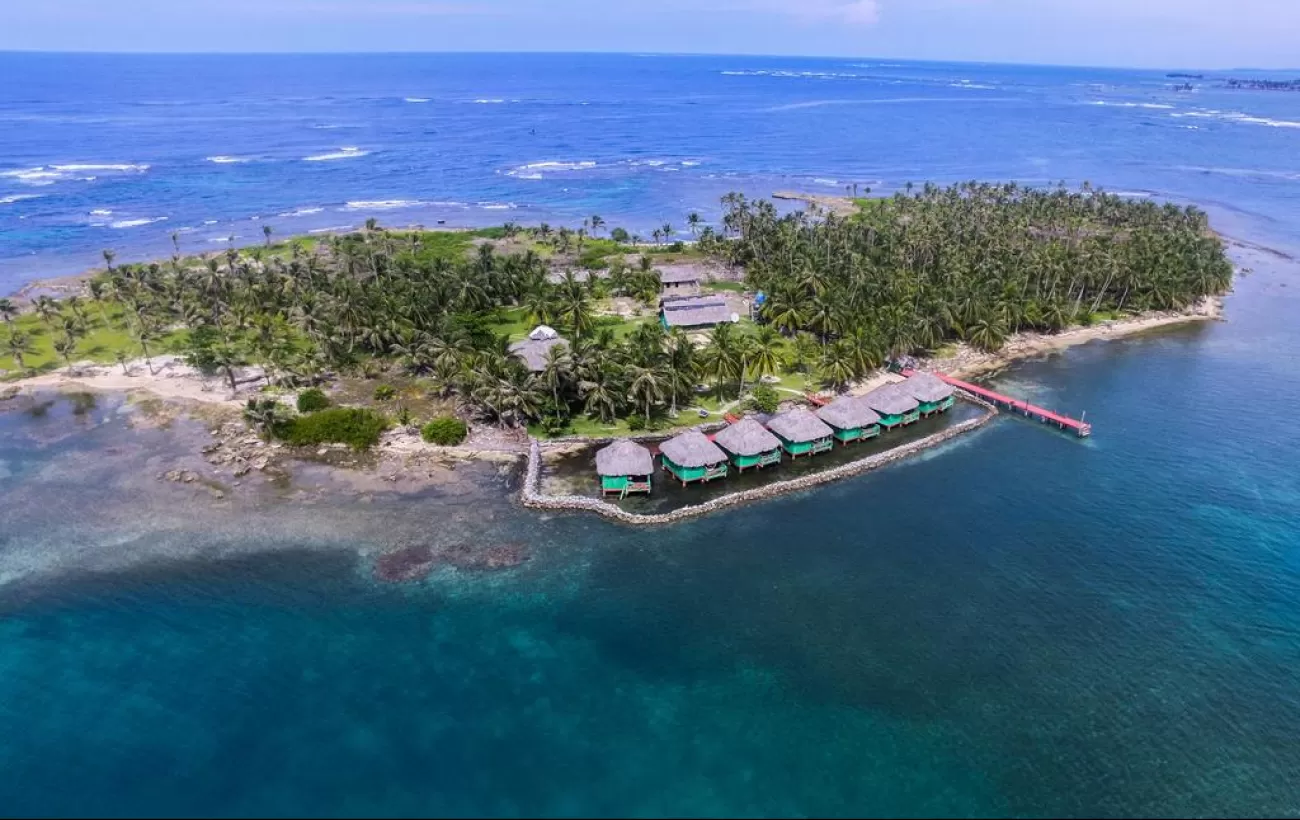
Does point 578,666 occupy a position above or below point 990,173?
below

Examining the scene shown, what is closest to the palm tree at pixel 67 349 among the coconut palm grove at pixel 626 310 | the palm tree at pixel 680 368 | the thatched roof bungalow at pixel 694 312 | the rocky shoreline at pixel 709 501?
the coconut palm grove at pixel 626 310

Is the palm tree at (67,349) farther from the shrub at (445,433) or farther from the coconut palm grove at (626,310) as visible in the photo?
the shrub at (445,433)

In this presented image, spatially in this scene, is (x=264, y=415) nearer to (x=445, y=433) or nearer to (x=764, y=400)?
(x=445, y=433)

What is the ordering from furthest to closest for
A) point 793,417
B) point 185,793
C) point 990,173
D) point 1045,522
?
point 990,173 → point 793,417 → point 1045,522 → point 185,793

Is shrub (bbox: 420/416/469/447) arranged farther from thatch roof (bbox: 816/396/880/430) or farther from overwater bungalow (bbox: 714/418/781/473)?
thatch roof (bbox: 816/396/880/430)

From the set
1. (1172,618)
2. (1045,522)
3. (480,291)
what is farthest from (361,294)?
(1172,618)

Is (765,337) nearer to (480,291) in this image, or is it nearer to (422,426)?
(422,426)
